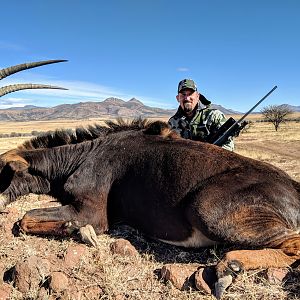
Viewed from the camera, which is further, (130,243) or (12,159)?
(12,159)

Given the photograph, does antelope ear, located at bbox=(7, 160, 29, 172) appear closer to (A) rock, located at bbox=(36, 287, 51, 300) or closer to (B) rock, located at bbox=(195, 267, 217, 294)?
(A) rock, located at bbox=(36, 287, 51, 300)

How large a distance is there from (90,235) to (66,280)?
43.6 inches

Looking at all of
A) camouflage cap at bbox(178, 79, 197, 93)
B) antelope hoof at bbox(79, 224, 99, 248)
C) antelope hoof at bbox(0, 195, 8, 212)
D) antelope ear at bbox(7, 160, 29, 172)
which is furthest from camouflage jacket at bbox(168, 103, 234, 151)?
antelope hoof at bbox(0, 195, 8, 212)

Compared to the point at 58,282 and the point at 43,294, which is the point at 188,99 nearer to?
the point at 58,282

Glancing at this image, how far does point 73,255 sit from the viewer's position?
16.0ft

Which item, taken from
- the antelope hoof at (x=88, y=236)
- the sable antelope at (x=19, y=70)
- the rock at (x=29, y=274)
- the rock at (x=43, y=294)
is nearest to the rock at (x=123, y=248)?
the antelope hoof at (x=88, y=236)

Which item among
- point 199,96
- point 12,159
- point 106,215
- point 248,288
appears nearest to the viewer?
point 248,288

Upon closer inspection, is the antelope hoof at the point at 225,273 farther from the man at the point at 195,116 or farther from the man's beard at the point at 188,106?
the man's beard at the point at 188,106

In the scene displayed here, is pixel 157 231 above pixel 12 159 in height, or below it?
below

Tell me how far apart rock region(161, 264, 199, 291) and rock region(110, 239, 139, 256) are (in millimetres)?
778

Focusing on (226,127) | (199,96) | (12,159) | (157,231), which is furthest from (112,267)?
(199,96)

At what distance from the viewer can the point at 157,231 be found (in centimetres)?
537

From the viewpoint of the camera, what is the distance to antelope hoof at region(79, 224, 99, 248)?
17.6ft

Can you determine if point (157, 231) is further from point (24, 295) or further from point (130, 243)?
point (24, 295)
